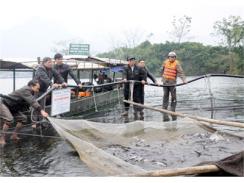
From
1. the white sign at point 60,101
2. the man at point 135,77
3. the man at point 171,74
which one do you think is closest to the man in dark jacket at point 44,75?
the white sign at point 60,101

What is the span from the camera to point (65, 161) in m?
6.48

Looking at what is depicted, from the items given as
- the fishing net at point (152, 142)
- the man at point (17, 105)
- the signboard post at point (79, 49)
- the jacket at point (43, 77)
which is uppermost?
the signboard post at point (79, 49)

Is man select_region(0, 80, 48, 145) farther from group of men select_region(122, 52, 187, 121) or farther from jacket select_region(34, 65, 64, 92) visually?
group of men select_region(122, 52, 187, 121)

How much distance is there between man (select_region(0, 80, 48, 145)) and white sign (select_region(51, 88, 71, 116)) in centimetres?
42

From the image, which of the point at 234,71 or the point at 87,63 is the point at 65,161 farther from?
the point at 234,71

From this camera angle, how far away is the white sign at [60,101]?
828 centimetres

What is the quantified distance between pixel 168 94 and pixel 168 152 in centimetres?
507

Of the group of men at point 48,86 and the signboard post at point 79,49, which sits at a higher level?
the signboard post at point 79,49

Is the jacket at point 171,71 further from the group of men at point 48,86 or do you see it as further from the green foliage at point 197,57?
the green foliage at point 197,57

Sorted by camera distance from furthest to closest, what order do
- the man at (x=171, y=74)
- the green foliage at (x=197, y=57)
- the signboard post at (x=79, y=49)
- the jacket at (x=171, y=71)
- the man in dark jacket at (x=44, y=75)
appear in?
1. the green foliage at (x=197, y=57)
2. the signboard post at (x=79, y=49)
3. the jacket at (x=171, y=71)
4. the man at (x=171, y=74)
5. the man in dark jacket at (x=44, y=75)

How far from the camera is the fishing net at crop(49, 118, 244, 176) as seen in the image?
20.9 feet

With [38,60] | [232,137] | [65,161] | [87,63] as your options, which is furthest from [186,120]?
[87,63]

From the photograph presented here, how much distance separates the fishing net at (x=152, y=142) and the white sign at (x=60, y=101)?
1346 mm

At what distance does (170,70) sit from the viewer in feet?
39.3
